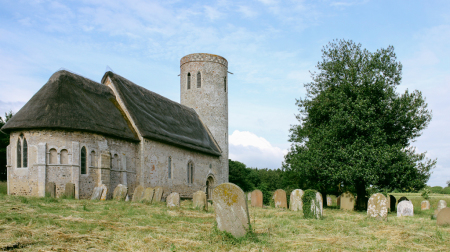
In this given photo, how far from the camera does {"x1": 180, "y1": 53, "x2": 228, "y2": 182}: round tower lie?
107 ft

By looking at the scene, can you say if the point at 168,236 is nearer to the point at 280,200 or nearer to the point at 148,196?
the point at 148,196

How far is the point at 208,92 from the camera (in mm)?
32562

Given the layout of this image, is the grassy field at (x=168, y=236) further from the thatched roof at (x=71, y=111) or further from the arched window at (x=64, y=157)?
the thatched roof at (x=71, y=111)

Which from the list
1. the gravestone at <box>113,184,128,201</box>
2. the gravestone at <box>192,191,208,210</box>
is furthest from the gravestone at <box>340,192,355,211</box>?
the gravestone at <box>113,184,128,201</box>

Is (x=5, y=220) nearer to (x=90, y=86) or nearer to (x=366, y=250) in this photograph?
(x=366, y=250)

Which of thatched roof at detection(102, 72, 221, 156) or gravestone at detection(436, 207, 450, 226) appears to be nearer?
gravestone at detection(436, 207, 450, 226)

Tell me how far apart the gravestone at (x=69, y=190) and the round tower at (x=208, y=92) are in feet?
54.4

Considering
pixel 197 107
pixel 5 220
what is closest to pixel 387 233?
pixel 5 220

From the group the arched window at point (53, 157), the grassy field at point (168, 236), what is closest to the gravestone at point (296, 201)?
the grassy field at point (168, 236)

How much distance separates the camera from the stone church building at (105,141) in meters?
18.2

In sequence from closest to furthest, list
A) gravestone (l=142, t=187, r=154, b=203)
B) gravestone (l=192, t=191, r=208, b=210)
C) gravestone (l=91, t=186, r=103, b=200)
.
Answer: gravestone (l=192, t=191, r=208, b=210) → gravestone (l=142, t=187, r=154, b=203) → gravestone (l=91, t=186, r=103, b=200)

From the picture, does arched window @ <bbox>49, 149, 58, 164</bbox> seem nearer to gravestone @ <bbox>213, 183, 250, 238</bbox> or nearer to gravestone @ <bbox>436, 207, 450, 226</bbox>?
gravestone @ <bbox>213, 183, 250, 238</bbox>

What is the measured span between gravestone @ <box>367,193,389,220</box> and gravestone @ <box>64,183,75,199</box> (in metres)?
12.7

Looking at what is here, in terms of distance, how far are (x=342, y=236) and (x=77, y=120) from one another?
14.3 m
